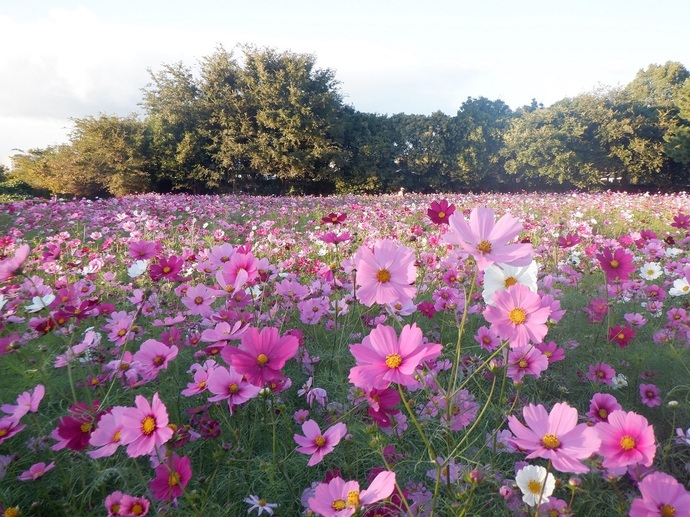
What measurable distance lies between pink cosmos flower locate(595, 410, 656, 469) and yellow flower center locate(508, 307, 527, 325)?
0.22 m

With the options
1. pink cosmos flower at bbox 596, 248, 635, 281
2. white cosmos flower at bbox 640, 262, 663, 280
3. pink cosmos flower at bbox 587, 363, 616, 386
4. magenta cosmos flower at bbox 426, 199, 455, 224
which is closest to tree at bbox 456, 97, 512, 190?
white cosmos flower at bbox 640, 262, 663, 280

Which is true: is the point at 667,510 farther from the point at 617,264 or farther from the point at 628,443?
the point at 617,264

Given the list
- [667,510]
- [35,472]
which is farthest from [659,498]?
[35,472]

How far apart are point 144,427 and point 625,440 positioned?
0.84m

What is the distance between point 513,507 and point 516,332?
1.49 ft

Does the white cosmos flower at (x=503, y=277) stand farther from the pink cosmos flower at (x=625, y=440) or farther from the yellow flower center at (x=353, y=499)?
the yellow flower center at (x=353, y=499)

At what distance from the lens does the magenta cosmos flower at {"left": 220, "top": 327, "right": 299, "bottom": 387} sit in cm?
78

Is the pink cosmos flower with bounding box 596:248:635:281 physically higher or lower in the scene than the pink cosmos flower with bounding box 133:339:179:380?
higher

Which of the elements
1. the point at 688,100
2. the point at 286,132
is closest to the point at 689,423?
the point at 286,132

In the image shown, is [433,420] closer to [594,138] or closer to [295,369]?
[295,369]

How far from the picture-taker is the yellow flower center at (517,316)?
2.36ft

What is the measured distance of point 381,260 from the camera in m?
0.79

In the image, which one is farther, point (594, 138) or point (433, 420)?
point (594, 138)

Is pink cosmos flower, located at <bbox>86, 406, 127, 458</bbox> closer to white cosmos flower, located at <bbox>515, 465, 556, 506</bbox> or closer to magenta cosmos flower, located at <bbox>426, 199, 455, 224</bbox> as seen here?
white cosmos flower, located at <bbox>515, 465, 556, 506</bbox>
